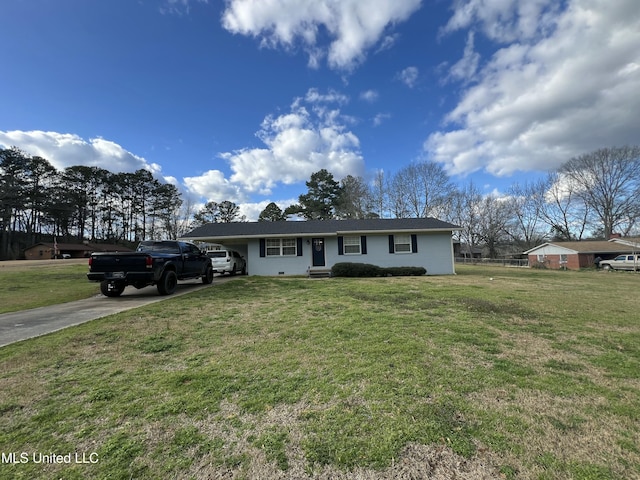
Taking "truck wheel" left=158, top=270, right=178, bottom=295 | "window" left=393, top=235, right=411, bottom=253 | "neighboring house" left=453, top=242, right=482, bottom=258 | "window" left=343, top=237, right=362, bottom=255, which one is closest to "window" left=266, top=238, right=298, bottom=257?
"window" left=343, top=237, right=362, bottom=255

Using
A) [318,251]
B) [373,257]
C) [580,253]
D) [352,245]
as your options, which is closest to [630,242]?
[580,253]

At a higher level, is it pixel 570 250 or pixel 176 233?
pixel 176 233

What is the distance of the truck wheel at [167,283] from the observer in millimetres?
9094

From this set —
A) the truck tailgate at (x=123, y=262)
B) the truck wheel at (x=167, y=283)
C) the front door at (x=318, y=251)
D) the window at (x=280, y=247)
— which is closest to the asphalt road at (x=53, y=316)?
the truck wheel at (x=167, y=283)

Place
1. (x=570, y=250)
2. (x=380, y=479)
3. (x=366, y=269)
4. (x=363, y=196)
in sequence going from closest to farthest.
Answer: (x=380, y=479) → (x=366, y=269) → (x=570, y=250) → (x=363, y=196)

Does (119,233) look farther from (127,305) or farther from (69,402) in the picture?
(69,402)

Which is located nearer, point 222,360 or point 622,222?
point 222,360

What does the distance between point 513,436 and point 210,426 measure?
2.29 meters

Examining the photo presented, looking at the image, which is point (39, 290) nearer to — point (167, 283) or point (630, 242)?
point (167, 283)

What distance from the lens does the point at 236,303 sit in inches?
295

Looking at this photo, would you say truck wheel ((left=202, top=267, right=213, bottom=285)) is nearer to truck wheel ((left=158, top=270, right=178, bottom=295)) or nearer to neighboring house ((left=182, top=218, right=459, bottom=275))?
truck wheel ((left=158, top=270, right=178, bottom=295))

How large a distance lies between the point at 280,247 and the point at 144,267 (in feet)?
27.5

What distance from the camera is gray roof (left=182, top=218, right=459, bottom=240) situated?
16062 millimetres

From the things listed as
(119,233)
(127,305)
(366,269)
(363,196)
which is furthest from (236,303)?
(119,233)
